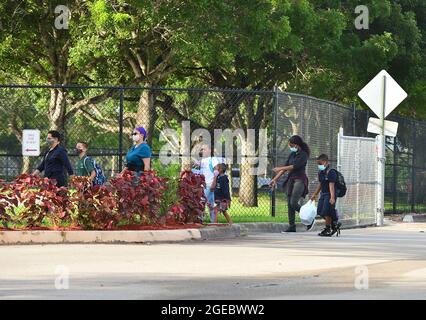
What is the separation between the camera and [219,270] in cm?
1491

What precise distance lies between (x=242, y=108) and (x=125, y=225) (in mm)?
27750

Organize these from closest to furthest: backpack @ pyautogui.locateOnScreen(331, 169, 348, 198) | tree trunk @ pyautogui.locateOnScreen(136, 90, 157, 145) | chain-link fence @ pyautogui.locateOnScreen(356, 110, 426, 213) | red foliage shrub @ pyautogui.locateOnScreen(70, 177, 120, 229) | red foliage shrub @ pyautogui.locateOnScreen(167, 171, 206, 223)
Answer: red foliage shrub @ pyautogui.locateOnScreen(70, 177, 120, 229) → red foliage shrub @ pyautogui.locateOnScreen(167, 171, 206, 223) → backpack @ pyautogui.locateOnScreen(331, 169, 348, 198) → tree trunk @ pyautogui.locateOnScreen(136, 90, 157, 145) → chain-link fence @ pyautogui.locateOnScreen(356, 110, 426, 213)

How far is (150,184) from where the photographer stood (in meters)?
20.6

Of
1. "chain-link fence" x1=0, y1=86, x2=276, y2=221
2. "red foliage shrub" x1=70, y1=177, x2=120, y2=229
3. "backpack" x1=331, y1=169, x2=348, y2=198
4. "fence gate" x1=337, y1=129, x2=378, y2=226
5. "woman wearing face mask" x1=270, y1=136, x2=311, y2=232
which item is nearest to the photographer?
"red foliage shrub" x1=70, y1=177, x2=120, y2=229

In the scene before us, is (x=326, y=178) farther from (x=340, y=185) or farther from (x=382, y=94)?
(x=382, y=94)

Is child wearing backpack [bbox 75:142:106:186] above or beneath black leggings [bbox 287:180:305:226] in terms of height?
above

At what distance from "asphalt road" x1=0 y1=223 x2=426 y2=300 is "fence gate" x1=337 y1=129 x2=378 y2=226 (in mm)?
6334

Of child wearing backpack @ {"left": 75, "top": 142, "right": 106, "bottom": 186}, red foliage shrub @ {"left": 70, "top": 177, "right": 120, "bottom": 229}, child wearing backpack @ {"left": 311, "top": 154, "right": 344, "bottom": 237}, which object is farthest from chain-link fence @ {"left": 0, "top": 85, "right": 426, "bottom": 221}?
red foliage shrub @ {"left": 70, "top": 177, "right": 120, "bottom": 229}

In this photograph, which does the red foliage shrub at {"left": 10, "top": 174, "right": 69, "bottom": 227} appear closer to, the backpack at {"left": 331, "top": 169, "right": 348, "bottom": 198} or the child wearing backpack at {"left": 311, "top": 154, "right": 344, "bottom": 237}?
the child wearing backpack at {"left": 311, "top": 154, "right": 344, "bottom": 237}

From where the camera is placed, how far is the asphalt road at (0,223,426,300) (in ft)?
40.7
